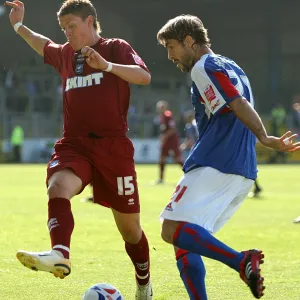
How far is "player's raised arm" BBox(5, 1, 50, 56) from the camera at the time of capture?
24.5 ft

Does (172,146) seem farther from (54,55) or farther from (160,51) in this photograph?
(160,51)

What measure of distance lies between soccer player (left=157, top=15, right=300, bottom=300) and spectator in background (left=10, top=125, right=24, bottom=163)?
34.9 m

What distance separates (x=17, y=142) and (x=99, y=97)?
3435 cm

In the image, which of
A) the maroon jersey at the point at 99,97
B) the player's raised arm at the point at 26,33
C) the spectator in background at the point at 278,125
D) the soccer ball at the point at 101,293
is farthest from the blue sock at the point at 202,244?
the spectator in background at the point at 278,125

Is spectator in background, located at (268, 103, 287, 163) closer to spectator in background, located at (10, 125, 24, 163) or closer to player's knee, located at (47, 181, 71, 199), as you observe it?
spectator in background, located at (10, 125, 24, 163)

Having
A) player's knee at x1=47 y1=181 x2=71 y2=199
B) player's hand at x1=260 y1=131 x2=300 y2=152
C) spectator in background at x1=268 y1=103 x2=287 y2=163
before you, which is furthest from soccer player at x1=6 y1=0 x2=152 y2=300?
spectator in background at x1=268 y1=103 x2=287 y2=163

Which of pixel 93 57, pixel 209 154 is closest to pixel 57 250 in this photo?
pixel 209 154

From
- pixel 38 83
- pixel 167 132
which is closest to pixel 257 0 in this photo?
pixel 38 83

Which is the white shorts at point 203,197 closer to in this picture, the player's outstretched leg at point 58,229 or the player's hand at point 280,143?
the player's hand at point 280,143

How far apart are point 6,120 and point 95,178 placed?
3608 cm

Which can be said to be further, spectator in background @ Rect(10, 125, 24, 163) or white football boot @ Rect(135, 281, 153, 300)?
spectator in background @ Rect(10, 125, 24, 163)

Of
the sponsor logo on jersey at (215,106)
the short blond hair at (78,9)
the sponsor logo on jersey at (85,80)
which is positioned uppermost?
the short blond hair at (78,9)

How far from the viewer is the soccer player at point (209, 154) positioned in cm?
571

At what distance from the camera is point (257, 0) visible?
144 feet
